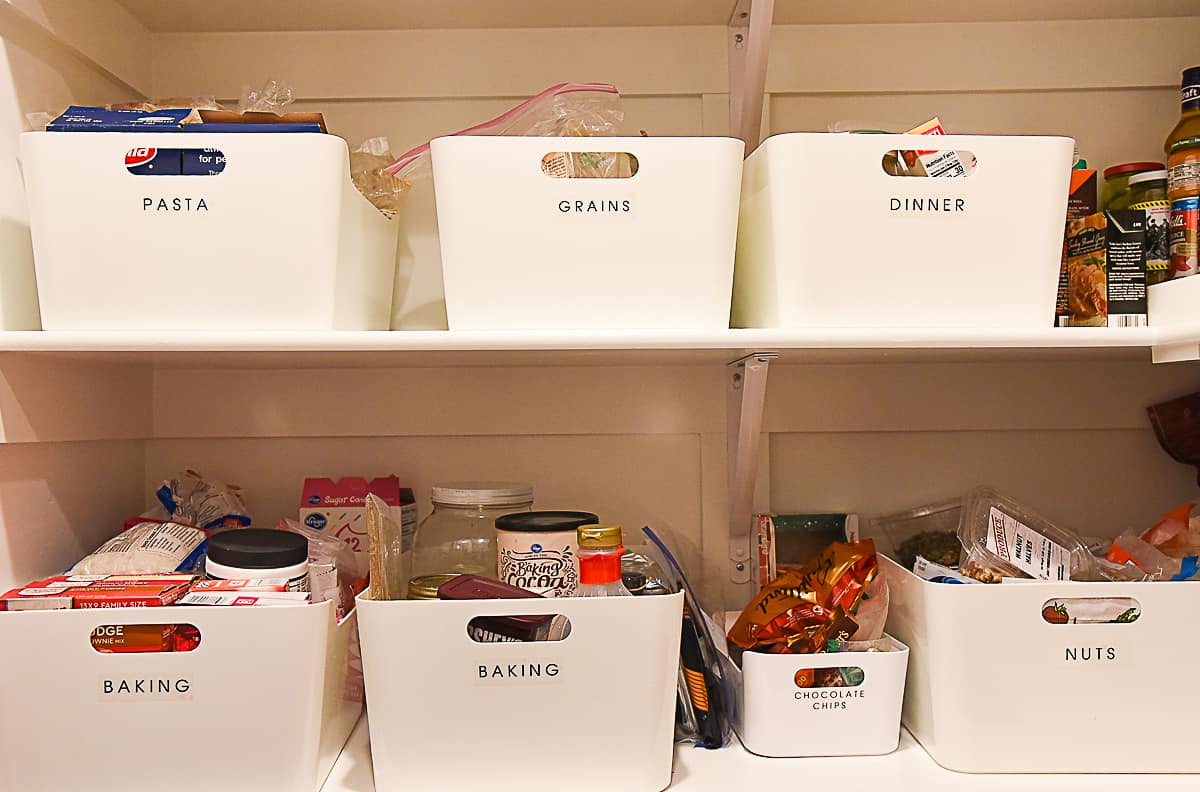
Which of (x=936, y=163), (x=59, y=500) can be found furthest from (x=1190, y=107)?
(x=59, y=500)

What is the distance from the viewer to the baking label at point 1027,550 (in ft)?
3.33

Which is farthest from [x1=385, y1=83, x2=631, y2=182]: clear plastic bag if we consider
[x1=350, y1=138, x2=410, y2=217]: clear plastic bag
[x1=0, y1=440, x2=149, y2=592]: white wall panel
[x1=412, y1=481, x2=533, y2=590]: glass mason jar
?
[x1=0, y1=440, x2=149, y2=592]: white wall panel

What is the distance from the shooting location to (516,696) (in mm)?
912

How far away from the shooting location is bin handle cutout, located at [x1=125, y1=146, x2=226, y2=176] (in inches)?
35.9

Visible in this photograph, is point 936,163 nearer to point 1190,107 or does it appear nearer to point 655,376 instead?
point 1190,107

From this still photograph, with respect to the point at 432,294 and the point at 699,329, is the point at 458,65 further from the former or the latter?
the point at 699,329

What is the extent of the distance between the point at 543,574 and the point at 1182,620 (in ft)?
2.11

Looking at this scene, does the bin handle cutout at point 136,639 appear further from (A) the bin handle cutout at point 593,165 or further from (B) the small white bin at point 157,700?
(A) the bin handle cutout at point 593,165

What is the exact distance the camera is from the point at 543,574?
0.98 meters

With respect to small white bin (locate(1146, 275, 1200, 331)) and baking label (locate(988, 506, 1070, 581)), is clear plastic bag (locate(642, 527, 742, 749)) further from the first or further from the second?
small white bin (locate(1146, 275, 1200, 331))

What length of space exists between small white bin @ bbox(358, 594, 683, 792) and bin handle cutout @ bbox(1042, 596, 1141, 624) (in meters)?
0.41

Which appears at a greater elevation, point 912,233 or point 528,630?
point 912,233

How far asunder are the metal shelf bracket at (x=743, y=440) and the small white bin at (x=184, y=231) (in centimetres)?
48

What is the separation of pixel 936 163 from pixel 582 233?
0.36 metres
